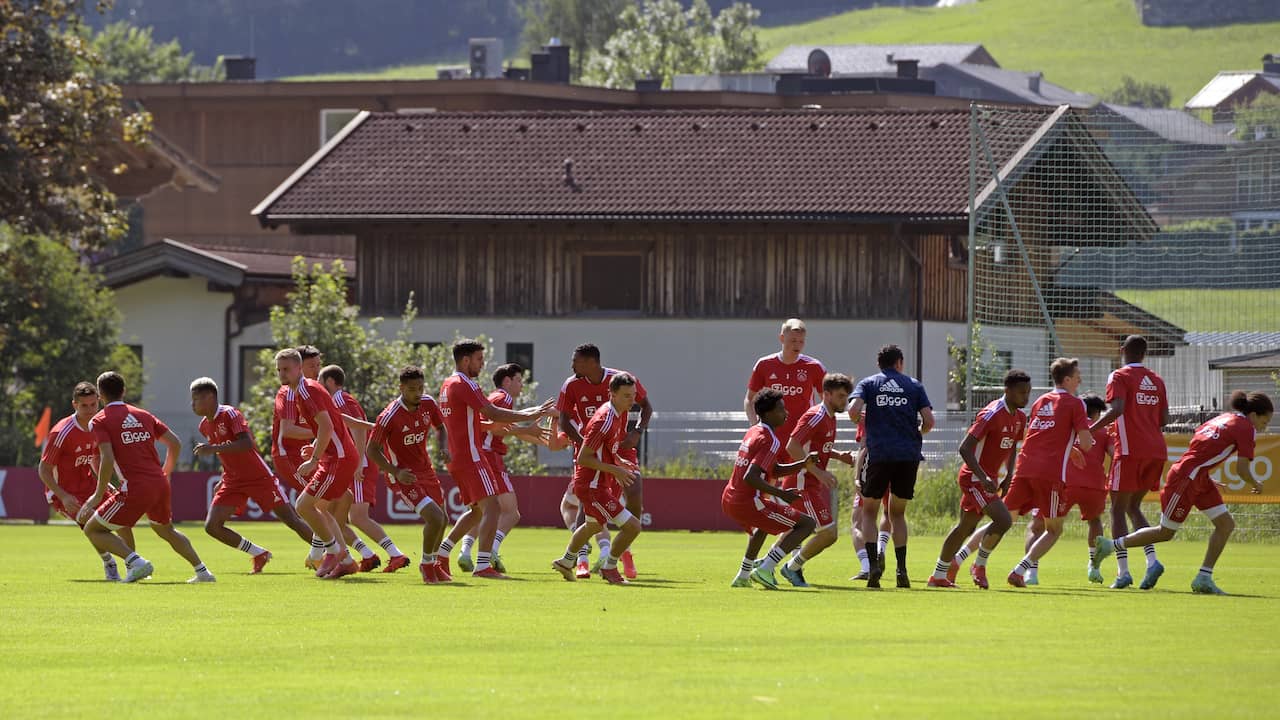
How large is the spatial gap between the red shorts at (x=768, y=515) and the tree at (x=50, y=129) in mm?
24762

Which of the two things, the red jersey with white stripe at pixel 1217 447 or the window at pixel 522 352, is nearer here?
the red jersey with white stripe at pixel 1217 447

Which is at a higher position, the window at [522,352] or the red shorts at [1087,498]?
the window at [522,352]

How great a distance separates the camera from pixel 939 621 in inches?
580

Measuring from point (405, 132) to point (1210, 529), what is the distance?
83.5 feet

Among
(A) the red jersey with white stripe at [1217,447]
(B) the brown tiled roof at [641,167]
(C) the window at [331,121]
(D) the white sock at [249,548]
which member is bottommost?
(D) the white sock at [249,548]

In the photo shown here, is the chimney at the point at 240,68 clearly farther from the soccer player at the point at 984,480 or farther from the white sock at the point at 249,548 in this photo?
the soccer player at the point at 984,480

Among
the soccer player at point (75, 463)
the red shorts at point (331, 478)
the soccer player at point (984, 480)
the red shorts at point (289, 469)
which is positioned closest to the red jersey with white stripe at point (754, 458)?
the soccer player at point (984, 480)

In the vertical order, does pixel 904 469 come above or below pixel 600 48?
below

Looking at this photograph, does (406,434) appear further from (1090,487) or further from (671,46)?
(671,46)

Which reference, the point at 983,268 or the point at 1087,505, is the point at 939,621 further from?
the point at 983,268

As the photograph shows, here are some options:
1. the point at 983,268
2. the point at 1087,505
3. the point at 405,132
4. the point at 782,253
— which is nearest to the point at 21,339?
the point at 405,132

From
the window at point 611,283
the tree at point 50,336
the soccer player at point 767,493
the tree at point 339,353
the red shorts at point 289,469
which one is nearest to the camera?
the soccer player at point 767,493

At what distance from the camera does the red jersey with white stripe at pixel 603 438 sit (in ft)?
61.2

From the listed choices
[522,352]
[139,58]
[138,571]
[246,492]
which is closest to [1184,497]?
[246,492]
